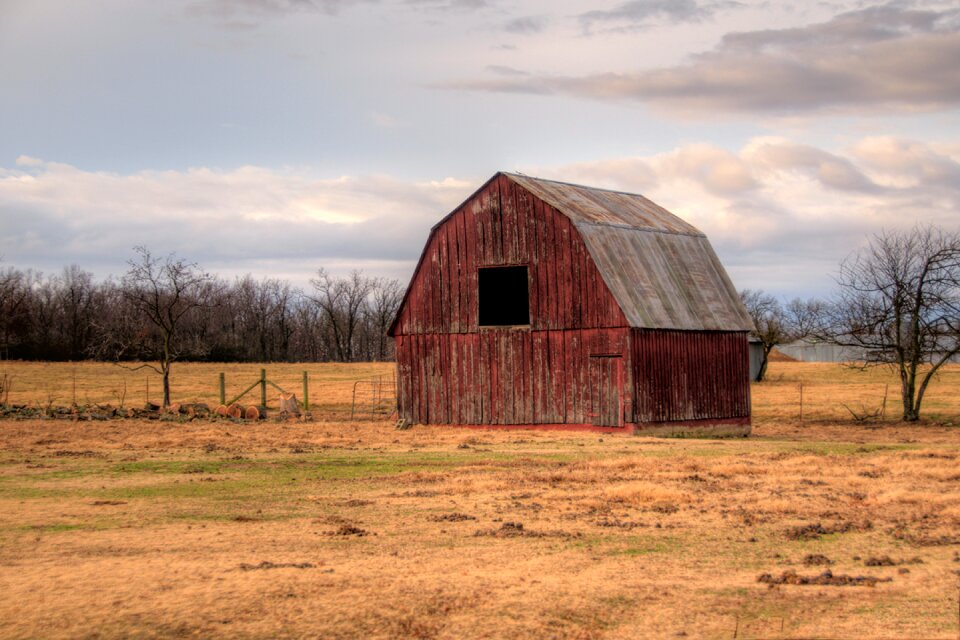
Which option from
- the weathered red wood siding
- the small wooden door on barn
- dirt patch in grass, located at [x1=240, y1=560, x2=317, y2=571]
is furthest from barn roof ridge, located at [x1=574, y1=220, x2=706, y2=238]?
dirt patch in grass, located at [x1=240, y1=560, x2=317, y2=571]

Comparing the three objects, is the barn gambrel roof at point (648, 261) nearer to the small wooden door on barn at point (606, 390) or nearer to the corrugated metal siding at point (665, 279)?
the corrugated metal siding at point (665, 279)

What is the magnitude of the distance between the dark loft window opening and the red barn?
0.81m

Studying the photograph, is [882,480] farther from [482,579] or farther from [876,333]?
[876,333]

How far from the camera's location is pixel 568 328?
32.7m

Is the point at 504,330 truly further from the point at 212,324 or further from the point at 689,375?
the point at 212,324

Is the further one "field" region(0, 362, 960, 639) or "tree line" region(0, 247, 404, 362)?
"tree line" region(0, 247, 404, 362)

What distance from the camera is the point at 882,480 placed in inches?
770

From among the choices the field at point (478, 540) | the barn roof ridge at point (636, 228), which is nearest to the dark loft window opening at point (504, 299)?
the barn roof ridge at point (636, 228)

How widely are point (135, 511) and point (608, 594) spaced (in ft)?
28.4

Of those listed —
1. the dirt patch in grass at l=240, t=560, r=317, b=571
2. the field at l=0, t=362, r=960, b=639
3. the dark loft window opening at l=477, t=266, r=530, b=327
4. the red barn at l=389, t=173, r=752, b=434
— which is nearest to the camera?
the field at l=0, t=362, r=960, b=639

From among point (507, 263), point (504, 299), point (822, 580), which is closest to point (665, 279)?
point (507, 263)

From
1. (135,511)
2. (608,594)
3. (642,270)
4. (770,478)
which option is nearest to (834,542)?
(608,594)

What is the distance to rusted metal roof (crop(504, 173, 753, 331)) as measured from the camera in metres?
32.7

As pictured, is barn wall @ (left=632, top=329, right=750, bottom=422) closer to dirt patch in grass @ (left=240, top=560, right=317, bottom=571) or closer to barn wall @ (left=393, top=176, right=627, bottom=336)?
barn wall @ (left=393, top=176, right=627, bottom=336)
